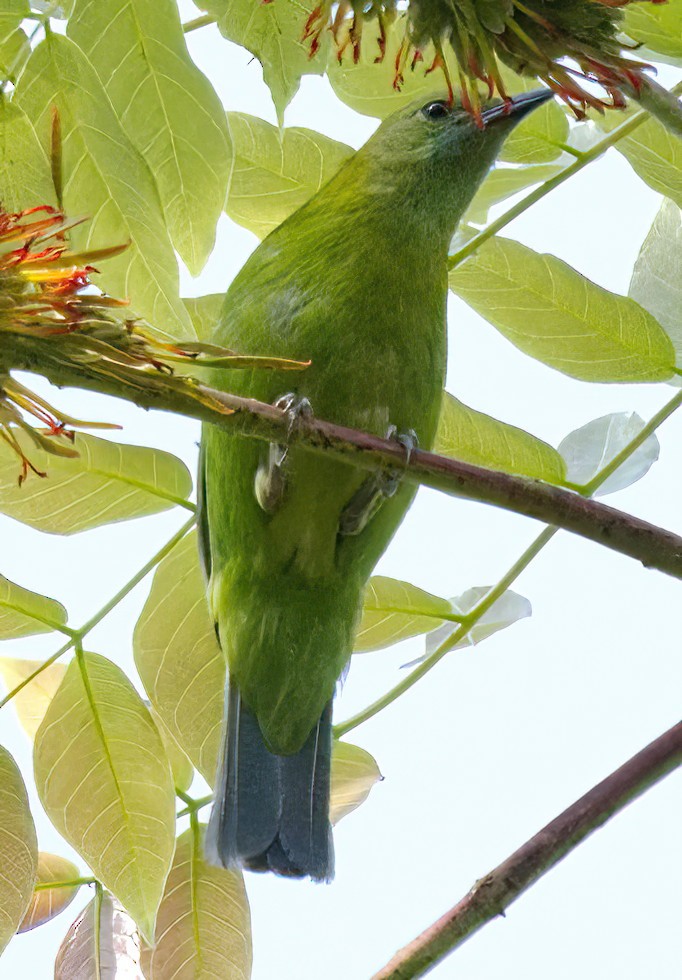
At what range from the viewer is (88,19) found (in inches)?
92.2

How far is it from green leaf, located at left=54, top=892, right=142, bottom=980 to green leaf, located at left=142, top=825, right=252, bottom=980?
49 millimetres

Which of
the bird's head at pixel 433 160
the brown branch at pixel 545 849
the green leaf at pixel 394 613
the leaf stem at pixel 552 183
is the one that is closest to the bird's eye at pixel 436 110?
the bird's head at pixel 433 160

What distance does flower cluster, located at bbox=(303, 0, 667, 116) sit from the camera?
1987mm

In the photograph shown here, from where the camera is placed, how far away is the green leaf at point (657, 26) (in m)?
2.42

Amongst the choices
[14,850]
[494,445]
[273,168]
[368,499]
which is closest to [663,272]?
[494,445]

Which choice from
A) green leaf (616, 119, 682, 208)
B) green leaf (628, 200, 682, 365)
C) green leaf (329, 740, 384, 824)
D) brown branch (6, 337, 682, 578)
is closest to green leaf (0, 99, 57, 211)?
brown branch (6, 337, 682, 578)

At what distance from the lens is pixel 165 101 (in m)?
2.37

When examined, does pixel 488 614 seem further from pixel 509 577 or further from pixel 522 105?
pixel 522 105

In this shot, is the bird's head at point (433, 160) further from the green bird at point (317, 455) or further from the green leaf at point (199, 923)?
the green leaf at point (199, 923)

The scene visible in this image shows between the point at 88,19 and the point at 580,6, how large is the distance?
939 millimetres

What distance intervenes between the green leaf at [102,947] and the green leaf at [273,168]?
172 centimetres

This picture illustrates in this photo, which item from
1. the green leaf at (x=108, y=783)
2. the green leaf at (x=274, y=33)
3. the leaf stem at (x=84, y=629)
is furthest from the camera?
the leaf stem at (x=84, y=629)

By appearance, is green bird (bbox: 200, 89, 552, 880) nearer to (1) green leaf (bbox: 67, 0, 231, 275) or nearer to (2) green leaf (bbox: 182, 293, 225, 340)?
(2) green leaf (bbox: 182, 293, 225, 340)

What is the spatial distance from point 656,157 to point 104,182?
1.20 meters
